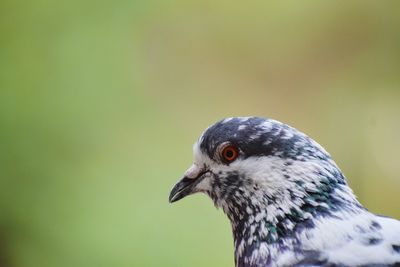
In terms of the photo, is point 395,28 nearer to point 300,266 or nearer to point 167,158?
point 167,158

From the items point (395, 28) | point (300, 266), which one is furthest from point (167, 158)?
point (300, 266)

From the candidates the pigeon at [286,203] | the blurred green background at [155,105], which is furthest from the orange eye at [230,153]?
the blurred green background at [155,105]

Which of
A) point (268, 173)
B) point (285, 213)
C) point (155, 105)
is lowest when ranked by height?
point (285, 213)

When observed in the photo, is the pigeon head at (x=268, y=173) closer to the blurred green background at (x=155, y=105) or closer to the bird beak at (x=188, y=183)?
the bird beak at (x=188, y=183)

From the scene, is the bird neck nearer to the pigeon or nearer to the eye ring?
the pigeon

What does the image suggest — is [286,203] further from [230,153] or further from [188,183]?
[188,183]

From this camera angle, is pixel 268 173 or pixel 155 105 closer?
pixel 268 173

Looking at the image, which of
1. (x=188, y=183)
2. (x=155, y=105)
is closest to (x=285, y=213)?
(x=188, y=183)

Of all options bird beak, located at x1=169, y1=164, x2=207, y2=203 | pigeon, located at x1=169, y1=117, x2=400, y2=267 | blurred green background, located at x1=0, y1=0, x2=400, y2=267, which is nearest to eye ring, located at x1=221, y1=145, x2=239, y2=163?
pigeon, located at x1=169, y1=117, x2=400, y2=267
